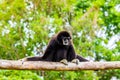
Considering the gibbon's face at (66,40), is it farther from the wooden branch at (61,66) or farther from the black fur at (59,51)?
the wooden branch at (61,66)

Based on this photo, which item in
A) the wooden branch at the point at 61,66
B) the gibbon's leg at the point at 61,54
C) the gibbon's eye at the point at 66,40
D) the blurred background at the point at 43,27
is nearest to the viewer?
the wooden branch at the point at 61,66

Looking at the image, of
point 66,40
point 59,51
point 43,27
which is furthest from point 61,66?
point 43,27

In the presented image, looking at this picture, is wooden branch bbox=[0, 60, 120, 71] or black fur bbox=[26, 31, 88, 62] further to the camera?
black fur bbox=[26, 31, 88, 62]

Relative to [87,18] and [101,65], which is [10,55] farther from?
[101,65]

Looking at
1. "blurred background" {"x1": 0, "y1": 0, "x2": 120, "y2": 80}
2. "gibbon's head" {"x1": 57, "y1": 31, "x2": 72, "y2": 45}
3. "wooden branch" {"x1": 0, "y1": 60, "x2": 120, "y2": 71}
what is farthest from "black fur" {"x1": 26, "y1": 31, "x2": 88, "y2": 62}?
"blurred background" {"x1": 0, "y1": 0, "x2": 120, "y2": 80}

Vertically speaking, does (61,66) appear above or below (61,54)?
above

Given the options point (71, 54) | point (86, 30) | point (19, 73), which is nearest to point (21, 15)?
point (86, 30)

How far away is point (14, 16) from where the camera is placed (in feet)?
56.4

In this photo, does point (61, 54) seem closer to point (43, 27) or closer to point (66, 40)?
point (66, 40)

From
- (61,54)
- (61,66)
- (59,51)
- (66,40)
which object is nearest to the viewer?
(61,66)

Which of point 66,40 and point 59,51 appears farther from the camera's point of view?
point 66,40

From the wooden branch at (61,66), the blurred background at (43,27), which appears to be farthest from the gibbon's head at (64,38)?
the blurred background at (43,27)

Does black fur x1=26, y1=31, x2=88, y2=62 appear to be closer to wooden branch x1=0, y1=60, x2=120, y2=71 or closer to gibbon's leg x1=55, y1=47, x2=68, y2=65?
gibbon's leg x1=55, y1=47, x2=68, y2=65

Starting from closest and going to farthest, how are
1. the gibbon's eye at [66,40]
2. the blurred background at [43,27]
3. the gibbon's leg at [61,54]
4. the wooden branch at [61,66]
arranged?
1. the wooden branch at [61,66]
2. the gibbon's leg at [61,54]
3. the gibbon's eye at [66,40]
4. the blurred background at [43,27]
